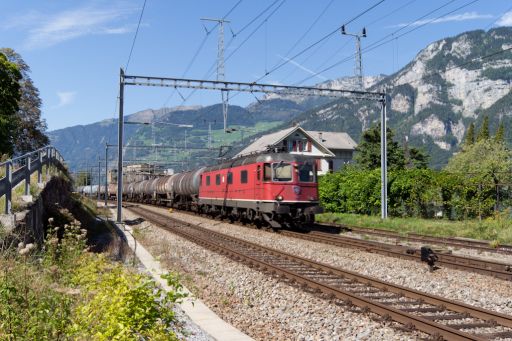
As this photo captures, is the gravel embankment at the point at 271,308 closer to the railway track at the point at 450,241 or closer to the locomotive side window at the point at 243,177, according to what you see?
the railway track at the point at 450,241

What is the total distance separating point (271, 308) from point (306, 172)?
1357cm

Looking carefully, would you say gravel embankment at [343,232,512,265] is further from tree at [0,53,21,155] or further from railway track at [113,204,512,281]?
tree at [0,53,21,155]

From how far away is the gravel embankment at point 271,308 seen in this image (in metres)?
7.31

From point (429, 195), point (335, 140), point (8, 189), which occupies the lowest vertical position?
point (429, 195)

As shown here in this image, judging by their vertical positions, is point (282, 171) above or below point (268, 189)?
above

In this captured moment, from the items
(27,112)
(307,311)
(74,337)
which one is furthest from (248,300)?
(27,112)

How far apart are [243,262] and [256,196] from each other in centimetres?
888

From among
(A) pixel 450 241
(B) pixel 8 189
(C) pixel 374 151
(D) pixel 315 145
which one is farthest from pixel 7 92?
(D) pixel 315 145

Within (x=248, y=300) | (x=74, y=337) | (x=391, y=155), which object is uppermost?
(x=391, y=155)

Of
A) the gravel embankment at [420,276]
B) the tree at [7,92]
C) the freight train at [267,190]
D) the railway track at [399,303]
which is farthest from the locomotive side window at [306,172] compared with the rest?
the tree at [7,92]

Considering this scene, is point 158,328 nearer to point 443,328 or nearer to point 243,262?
point 443,328

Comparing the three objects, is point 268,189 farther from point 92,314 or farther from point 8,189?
point 92,314

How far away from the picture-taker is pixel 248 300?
31.2 ft

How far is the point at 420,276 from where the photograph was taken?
37.1 feet
